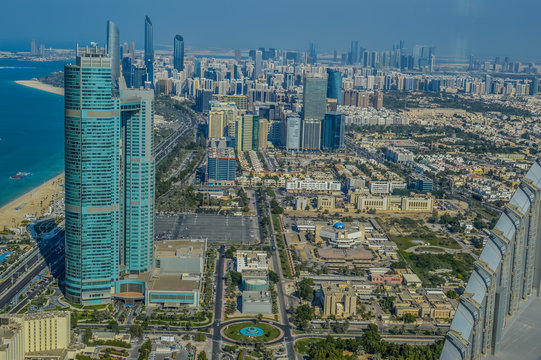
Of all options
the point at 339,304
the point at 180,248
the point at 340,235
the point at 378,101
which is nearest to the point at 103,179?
the point at 180,248

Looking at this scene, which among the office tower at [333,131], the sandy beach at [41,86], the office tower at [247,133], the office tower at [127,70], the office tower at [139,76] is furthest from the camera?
the sandy beach at [41,86]

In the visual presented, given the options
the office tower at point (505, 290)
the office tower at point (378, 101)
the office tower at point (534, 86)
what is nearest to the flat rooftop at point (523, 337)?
the office tower at point (505, 290)

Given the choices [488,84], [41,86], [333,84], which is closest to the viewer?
[333,84]

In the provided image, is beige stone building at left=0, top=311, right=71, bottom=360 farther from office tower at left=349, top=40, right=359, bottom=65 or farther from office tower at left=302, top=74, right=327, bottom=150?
office tower at left=349, top=40, right=359, bottom=65

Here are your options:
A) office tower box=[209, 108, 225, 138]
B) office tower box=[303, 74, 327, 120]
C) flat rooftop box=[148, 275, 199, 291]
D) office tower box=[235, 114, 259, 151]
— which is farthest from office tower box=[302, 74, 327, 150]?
flat rooftop box=[148, 275, 199, 291]

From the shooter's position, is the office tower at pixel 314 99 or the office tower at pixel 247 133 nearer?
the office tower at pixel 247 133

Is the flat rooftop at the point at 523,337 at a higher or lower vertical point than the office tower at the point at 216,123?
higher

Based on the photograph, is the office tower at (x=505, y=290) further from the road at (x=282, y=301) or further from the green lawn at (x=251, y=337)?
the green lawn at (x=251, y=337)

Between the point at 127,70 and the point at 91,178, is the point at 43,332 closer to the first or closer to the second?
the point at 91,178
